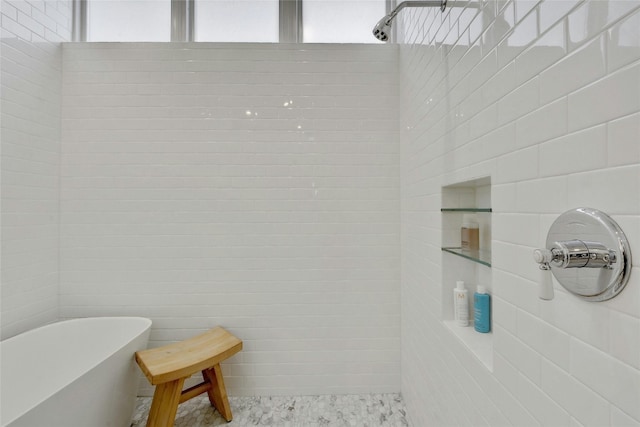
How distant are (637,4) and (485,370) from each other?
900 mm

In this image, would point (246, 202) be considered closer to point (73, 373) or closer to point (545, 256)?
point (73, 373)

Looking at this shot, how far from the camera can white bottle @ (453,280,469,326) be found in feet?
3.80

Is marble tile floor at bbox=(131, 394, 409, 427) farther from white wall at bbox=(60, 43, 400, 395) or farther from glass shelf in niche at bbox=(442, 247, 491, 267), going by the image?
glass shelf in niche at bbox=(442, 247, 491, 267)

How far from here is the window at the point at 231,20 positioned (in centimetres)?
212

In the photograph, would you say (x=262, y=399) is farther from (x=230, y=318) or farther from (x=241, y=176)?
(x=241, y=176)

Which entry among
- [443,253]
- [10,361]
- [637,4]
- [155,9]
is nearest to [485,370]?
[443,253]

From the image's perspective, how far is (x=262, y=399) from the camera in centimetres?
195

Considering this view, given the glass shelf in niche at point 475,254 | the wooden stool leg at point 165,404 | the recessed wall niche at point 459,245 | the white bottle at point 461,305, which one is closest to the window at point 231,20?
the recessed wall niche at point 459,245

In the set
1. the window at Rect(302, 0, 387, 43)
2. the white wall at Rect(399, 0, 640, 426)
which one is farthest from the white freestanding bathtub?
the window at Rect(302, 0, 387, 43)

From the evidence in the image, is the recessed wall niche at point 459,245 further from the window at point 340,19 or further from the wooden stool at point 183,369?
the window at point 340,19

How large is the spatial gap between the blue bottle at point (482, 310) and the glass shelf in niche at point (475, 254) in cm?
13

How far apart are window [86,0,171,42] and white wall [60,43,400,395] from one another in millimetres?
255

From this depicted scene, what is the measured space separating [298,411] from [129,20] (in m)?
2.95

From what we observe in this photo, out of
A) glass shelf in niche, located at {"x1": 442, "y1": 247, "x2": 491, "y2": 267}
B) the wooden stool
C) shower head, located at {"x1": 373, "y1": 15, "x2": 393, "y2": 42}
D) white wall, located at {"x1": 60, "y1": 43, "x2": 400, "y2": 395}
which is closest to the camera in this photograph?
glass shelf in niche, located at {"x1": 442, "y1": 247, "x2": 491, "y2": 267}
